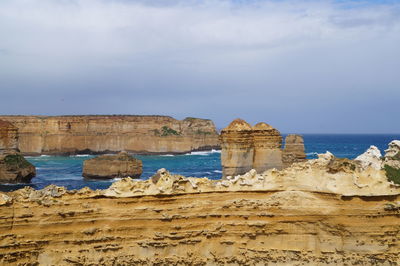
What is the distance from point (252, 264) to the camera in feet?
39.4

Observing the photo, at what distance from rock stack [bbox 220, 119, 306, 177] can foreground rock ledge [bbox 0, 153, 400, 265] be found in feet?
29.1

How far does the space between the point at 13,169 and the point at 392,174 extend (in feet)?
124

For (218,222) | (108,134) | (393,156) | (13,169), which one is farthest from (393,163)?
(108,134)

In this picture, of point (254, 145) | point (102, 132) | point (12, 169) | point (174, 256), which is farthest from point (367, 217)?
point (102, 132)

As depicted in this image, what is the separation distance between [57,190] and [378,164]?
9152 mm

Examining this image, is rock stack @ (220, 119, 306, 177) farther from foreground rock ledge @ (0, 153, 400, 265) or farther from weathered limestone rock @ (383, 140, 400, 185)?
foreground rock ledge @ (0, 153, 400, 265)

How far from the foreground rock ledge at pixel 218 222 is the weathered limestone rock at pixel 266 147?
33.9 ft

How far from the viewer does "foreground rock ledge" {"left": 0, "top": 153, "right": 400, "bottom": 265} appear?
38.4ft

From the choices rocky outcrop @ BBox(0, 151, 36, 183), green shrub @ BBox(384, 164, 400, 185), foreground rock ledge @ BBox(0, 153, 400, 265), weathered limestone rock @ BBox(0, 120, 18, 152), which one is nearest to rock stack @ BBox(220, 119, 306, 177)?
green shrub @ BBox(384, 164, 400, 185)

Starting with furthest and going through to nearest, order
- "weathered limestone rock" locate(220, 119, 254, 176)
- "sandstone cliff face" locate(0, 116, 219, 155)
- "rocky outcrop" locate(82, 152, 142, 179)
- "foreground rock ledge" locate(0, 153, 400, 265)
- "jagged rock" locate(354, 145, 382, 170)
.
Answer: "sandstone cliff face" locate(0, 116, 219, 155) → "rocky outcrop" locate(82, 152, 142, 179) → "weathered limestone rock" locate(220, 119, 254, 176) → "jagged rock" locate(354, 145, 382, 170) → "foreground rock ledge" locate(0, 153, 400, 265)

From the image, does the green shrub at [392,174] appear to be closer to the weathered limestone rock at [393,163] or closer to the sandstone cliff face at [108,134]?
the weathered limestone rock at [393,163]

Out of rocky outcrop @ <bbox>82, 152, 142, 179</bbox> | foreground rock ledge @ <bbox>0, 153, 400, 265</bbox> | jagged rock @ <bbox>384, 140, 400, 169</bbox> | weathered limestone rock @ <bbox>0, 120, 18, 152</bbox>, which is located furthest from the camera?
rocky outcrop @ <bbox>82, 152, 142, 179</bbox>

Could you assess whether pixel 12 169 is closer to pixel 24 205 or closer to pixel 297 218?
pixel 24 205

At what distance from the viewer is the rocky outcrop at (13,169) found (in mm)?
42844
